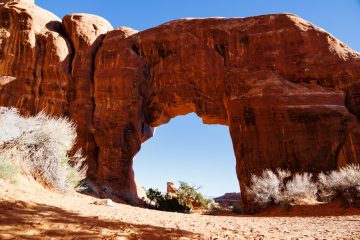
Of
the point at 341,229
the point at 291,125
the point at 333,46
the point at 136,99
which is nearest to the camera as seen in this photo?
the point at 341,229

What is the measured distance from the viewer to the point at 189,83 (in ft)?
68.2

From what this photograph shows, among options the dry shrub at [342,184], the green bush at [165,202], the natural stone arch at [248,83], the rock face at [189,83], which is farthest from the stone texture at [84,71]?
the dry shrub at [342,184]

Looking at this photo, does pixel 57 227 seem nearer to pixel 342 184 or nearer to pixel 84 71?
pixel 342 184

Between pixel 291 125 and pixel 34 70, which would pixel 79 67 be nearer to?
pixel 34 70

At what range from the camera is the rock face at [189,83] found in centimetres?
1705

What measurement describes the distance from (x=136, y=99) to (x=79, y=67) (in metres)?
5.24

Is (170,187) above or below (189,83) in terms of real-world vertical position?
below

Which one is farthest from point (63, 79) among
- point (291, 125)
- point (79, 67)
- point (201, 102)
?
point (291, 125)

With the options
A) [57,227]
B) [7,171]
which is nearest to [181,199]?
[7,171]

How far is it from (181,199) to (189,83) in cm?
895

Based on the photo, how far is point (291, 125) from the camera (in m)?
17.1

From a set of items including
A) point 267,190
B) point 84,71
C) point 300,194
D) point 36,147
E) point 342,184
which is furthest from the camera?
point 84,71

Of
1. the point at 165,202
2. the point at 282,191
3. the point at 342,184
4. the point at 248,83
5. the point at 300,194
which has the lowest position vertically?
the point at 165,202

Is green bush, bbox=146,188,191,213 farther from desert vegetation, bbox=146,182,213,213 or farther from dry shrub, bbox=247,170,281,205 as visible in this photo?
dry shrub, bbox=247,170,281,205
